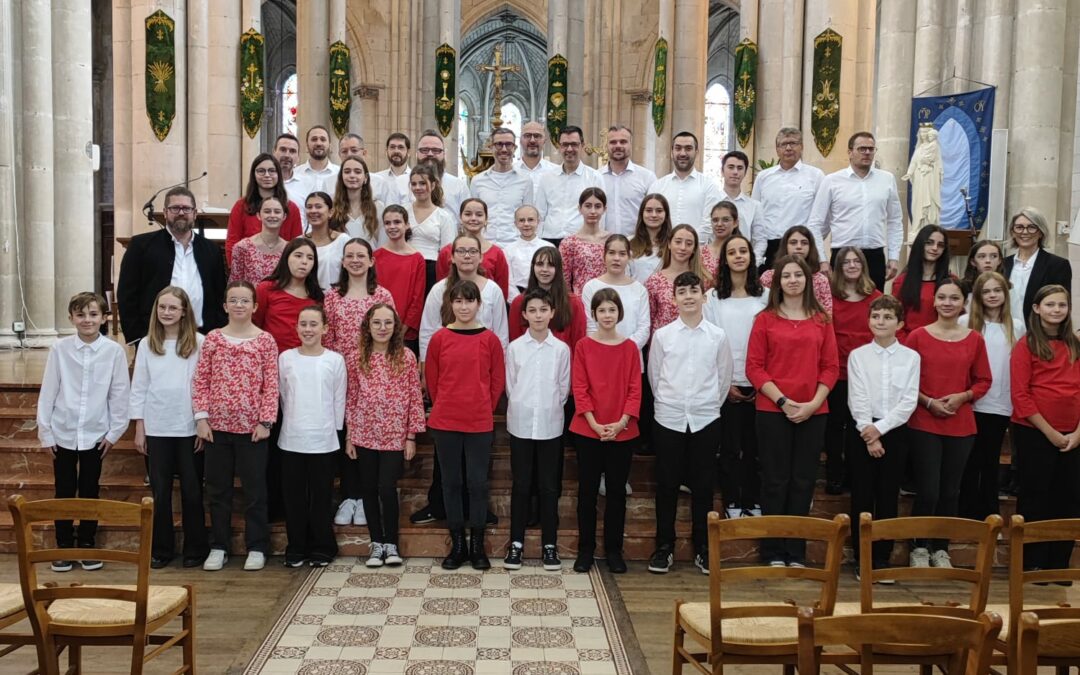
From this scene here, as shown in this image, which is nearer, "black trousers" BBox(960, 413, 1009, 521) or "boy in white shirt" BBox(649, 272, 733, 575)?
"boy in white shirt" BBox(649, 272, 733, 575)

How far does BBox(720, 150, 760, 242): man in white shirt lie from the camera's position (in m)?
6.78

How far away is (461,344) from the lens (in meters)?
5.61

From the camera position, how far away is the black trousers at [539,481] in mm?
5695

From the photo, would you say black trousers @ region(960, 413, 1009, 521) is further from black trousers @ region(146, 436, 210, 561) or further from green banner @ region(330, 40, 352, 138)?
green banner @ region(330, 40, 352, 138)

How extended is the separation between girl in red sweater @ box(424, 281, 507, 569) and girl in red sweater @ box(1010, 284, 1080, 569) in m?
3.06

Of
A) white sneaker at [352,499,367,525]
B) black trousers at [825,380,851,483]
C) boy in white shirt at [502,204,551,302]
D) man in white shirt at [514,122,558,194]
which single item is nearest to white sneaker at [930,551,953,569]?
black trousers at [825,380,851,483]

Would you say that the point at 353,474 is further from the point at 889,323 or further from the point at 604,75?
the point at 604,75

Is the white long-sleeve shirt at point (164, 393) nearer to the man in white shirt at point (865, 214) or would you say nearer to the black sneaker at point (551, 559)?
the black sneaker at point (551, 559)

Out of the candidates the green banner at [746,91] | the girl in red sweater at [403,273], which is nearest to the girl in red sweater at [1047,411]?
the girl in red sweater at [403,273]

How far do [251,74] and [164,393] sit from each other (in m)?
7.28

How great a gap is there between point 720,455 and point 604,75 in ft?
56.8

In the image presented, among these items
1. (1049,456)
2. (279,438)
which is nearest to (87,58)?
(279,438)

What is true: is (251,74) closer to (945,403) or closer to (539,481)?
(539,481)

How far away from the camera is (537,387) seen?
5.66 metres
